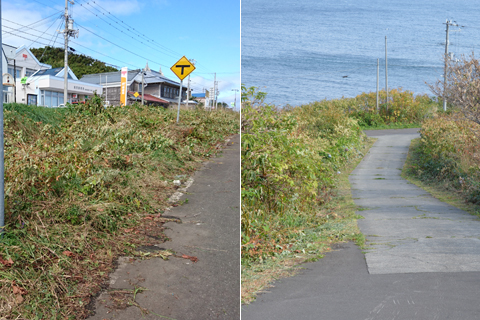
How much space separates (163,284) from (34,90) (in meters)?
29.5

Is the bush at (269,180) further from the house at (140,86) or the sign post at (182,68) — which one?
the house at (140,86)

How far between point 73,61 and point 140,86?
692 centimetres

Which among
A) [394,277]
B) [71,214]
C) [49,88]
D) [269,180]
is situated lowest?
[394,277]

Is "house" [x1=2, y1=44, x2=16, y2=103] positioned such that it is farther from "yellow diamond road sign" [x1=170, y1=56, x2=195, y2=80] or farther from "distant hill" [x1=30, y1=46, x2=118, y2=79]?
"distant hill" [x1=30, y1=46, x2=118, y2=79]

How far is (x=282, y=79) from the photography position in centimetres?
215

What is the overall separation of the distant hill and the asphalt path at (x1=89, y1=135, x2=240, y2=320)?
32912 mm

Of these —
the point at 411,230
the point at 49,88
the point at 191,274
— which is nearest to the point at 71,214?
the point at 191,274

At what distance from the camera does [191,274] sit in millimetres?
3133

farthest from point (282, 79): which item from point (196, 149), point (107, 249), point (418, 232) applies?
point (196, 149)

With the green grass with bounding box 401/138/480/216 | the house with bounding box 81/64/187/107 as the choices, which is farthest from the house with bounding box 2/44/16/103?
the house with bounding box 81/64/187/107

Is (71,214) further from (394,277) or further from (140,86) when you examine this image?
Result: (140,86)

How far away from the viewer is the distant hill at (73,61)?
34.5 metres

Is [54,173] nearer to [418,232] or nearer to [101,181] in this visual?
[101,181]

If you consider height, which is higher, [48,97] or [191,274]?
[48,97]
